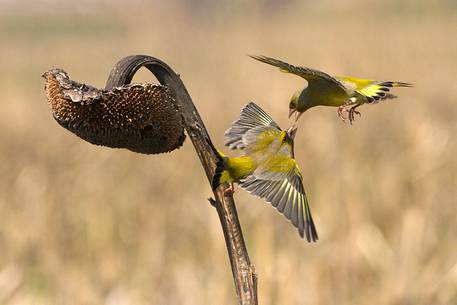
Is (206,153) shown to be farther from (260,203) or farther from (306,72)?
(260,203)

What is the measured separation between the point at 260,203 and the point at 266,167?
4.11 m

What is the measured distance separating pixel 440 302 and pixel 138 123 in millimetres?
2972

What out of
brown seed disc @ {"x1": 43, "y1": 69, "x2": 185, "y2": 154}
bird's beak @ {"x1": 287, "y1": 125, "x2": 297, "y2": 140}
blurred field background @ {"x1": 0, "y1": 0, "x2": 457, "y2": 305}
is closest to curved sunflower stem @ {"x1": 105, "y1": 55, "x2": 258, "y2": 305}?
brown seed disc @ {"x1": 43, "y1": 69, "x2": 185, "y2": 154}

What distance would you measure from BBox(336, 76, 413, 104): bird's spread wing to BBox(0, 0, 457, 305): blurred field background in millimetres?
2374

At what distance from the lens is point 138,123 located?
1063 mm

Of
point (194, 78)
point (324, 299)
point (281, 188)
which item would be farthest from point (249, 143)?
point (194, 78)

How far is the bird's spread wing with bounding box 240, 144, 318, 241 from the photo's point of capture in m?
1.04

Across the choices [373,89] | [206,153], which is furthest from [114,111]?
[373,89]

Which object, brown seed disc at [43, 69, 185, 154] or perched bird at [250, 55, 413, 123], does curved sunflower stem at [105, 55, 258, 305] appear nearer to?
brown seed disc at [43, 69, 185, 154]

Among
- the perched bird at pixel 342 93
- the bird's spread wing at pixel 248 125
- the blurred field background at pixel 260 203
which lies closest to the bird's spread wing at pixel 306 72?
the perched bird at pixel 342 93

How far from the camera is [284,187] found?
1103 millimetres

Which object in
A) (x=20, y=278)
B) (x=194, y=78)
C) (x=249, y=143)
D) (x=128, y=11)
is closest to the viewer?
(x=249, y=143)

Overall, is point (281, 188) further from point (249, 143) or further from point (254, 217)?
point (254, 217)

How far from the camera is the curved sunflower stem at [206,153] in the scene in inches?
39.6
